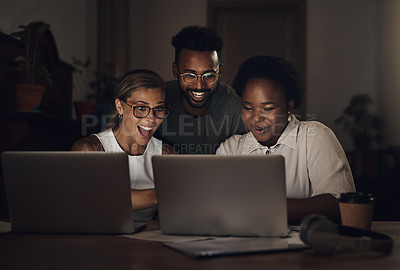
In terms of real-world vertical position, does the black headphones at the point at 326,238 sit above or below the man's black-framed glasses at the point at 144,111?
below

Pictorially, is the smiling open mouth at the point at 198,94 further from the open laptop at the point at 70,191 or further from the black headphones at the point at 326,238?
the black headphones at the point at 326,238

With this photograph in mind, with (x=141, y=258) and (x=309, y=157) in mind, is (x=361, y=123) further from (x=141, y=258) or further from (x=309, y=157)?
(x=141, y=258)

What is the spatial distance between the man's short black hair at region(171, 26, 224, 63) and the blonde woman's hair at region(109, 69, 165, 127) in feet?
0.65

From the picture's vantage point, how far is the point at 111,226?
1.09 m

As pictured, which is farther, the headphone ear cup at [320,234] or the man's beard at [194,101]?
the man's beard at [194,101]

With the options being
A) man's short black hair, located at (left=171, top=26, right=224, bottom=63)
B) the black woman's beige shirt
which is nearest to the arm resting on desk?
the black woman's beige shirt

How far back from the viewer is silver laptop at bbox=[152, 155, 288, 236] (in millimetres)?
991

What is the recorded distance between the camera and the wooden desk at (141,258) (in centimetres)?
79

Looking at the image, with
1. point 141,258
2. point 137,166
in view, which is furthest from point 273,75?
point 141,258

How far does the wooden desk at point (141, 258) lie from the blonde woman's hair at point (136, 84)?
1.11 m

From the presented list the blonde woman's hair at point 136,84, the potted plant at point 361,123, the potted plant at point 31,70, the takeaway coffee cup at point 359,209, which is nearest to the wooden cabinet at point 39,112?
the potted plant at point 31,70

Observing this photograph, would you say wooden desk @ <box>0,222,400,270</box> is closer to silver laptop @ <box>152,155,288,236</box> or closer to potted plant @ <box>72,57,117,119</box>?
silver laptop @ <box>152,155,288,236</box>

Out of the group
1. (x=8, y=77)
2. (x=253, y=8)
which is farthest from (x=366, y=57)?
(x=8, y=77)

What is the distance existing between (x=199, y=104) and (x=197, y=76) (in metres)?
0.13
